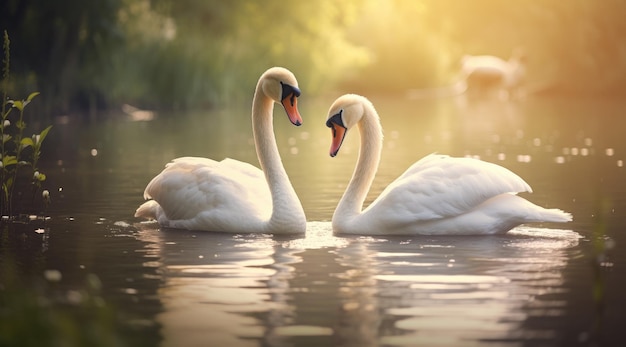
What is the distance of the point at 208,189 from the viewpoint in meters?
11.0

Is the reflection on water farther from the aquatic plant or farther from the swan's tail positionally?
the aquatic plant

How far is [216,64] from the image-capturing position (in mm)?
38781

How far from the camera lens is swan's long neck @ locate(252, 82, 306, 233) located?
1071cm

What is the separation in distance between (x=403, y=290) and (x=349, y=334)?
4.49ft

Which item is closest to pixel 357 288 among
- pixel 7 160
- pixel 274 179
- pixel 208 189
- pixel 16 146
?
pixel 274 179

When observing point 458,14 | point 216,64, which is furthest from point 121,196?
point 458,14

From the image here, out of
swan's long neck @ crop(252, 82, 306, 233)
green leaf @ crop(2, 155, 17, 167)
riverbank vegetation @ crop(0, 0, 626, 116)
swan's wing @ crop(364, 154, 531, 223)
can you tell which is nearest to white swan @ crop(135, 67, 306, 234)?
swan's long neck @ crop(252, 82, 306, 233)

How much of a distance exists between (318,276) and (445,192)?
2.18 metres

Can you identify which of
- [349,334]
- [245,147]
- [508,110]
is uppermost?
[508,110]

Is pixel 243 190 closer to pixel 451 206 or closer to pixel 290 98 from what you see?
pixel 290 98

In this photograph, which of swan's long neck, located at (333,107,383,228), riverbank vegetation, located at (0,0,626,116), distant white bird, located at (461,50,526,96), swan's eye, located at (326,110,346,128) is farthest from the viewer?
distant white bird, located at (461,50,526,96)

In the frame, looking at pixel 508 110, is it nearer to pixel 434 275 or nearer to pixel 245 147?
pixel 245 147

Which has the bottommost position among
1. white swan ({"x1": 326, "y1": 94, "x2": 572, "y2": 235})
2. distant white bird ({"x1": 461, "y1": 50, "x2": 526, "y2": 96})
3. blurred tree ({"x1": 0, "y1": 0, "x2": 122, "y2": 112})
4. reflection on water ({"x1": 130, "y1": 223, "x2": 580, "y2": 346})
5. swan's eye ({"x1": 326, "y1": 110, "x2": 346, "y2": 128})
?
reflection on water ({"x1": 130, "y1": 223, "x2": 580, "y2": 346})

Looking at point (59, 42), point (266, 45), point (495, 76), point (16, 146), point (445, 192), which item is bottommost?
point (445, 192)
